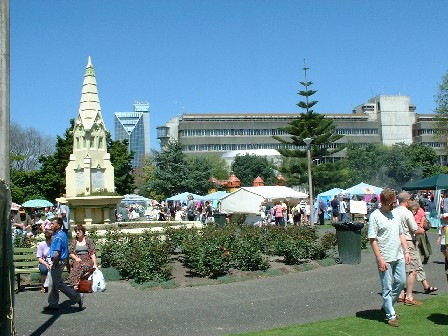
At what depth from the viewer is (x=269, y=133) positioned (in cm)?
11275

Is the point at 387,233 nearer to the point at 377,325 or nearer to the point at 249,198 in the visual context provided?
the point at 377,325

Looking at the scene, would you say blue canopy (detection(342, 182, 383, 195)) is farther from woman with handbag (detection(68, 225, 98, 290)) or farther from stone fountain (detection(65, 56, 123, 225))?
woman with handbag (detection(68, 225, 98, 290))

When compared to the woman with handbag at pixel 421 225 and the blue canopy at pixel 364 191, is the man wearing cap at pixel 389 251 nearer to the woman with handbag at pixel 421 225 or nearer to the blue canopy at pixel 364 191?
the woman with handbag at pixel 421 225

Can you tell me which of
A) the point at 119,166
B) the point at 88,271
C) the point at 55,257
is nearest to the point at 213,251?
the point at 88,271

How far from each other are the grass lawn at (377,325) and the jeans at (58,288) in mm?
3393

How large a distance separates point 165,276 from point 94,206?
9682 mm

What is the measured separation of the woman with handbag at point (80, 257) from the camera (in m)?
10.5

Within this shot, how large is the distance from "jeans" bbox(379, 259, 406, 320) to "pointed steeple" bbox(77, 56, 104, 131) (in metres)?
15.7

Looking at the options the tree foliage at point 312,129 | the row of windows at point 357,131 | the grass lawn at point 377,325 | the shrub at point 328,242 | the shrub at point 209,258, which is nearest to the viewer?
the grass lawn at point 377,325

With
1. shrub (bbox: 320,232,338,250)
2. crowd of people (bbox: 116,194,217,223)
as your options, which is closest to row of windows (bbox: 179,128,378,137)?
crowd of people (bbox: 116,194,217,223)

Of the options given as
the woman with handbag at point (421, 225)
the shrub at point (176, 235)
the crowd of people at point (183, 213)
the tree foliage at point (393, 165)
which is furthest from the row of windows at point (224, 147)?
the woman with handbag at point (421, 225)

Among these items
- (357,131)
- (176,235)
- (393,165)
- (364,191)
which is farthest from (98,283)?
(357,131)

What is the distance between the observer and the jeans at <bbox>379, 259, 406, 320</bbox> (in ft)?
25.3

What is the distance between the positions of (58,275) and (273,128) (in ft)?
342
